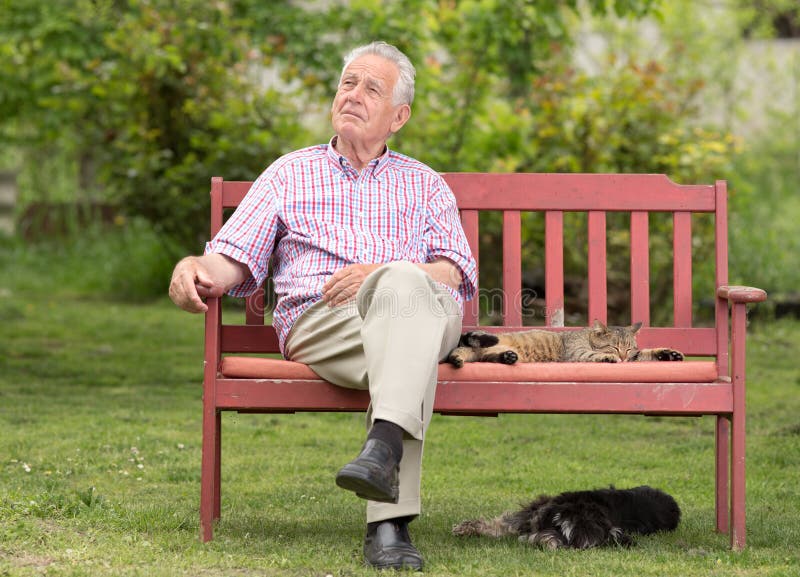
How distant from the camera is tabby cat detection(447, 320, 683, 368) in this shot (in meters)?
3.63

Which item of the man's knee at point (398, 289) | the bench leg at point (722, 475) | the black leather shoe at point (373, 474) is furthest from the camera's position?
the bench leg at point (722, 475)

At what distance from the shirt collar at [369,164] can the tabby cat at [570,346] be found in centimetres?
65

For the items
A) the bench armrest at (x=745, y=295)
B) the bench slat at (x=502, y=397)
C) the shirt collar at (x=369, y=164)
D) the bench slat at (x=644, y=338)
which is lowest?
the bench slat at (x=502, y=397)

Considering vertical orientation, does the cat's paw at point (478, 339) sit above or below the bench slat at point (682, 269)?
below

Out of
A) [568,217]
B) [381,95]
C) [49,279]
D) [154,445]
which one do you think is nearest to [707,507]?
[381,95]

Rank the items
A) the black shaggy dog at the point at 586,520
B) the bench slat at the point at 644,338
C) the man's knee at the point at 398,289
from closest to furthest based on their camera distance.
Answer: the man's knee at the point at 398,289 → the black shaggy dog at the point at 586,520 → the bench slat at the point at 644,338

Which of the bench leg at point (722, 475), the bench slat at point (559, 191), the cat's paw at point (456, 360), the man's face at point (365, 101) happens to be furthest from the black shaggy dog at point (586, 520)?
the man's face at point (365, 101)

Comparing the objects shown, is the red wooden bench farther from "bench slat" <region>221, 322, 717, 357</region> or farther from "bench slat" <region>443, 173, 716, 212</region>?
"bench slat" <region>443, 173, 716, 212</region>

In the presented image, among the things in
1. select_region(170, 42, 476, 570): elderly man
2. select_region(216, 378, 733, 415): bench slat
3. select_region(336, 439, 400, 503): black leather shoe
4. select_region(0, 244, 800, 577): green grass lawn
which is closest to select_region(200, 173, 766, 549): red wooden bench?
select_region(216, 378, 733, 415): bench slat

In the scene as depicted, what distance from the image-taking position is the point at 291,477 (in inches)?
176

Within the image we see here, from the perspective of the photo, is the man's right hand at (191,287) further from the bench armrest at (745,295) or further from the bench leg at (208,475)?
the bench armrest at (745,295)

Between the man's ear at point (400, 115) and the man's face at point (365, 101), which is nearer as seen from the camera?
the man's face at point (365, 101)

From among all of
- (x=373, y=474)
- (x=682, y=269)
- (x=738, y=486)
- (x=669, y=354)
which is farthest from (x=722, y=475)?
(x=373, y=474)

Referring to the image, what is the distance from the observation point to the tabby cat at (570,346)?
363 cm
